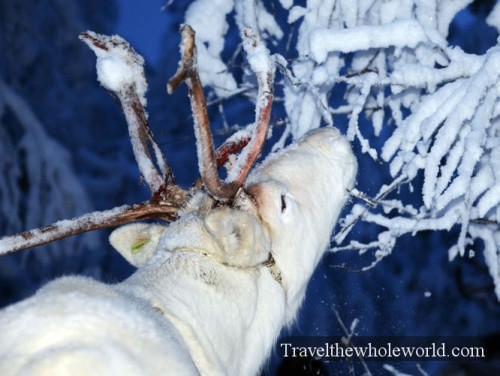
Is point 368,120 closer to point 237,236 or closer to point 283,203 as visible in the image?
point 283,203

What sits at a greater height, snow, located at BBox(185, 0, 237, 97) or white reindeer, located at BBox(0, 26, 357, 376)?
snow, located at BBox(185, 0, 237, 97)

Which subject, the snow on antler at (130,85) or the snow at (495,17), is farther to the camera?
the snow at (495,17)

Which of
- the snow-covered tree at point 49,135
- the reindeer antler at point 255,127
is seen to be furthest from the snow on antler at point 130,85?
the snow-covered tree at point 49,135

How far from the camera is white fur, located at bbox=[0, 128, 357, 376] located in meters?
1.35

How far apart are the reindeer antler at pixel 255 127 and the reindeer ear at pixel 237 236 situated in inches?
3.9

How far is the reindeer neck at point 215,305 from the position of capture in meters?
1.77

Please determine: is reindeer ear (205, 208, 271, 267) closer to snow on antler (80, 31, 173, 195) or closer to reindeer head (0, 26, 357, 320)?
reindeer head (0, 26, 357, 320)

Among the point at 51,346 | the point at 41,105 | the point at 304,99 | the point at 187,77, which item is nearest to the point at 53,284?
the point at 51,346

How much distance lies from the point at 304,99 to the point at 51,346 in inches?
103

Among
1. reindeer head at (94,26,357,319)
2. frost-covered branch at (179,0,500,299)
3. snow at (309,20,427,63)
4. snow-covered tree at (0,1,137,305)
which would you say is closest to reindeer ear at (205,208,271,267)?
reindeer head at (94,26,357,319)

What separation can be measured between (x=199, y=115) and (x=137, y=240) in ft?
2.34

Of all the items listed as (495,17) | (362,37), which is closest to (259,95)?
(362,37)

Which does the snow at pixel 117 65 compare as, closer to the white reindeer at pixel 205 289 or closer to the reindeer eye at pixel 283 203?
the white reindeer at pixel 205 289

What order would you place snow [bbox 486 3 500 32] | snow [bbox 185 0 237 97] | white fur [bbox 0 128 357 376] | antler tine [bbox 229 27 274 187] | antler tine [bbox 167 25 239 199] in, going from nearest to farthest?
white fur [bbox 0 128 357 376] → antler tine [bbox 167 25 239 199] → antler tine [bbox 229 27 274 187] → snow [bbox 486 3 500 32] → snow [bbox 185 0 237 97]
